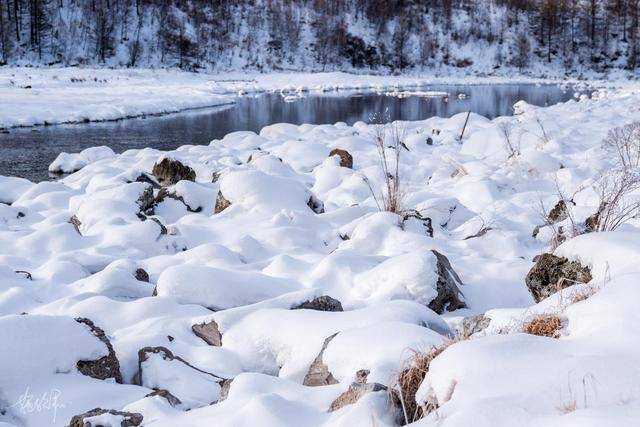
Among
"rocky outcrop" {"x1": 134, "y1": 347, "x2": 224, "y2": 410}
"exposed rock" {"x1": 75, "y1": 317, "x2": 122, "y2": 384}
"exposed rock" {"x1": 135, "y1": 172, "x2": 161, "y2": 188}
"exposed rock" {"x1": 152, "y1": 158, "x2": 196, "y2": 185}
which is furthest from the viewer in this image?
"exposed rock" {"x1": 152, "y1": 158, "x2": 196, "y2": 185}

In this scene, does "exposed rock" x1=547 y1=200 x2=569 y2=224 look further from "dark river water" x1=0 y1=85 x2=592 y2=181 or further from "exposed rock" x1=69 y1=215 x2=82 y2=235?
"exposed rock" x1=69 y1=215 x2=82 y2=235

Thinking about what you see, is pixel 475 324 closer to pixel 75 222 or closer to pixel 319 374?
pixel 319 374

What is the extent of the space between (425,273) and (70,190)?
7051 millimetres

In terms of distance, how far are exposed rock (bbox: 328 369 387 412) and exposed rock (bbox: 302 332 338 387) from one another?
431mm

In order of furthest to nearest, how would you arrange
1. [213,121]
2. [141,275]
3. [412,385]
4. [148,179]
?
[213,121], [148,179], [141,275], [412,385]

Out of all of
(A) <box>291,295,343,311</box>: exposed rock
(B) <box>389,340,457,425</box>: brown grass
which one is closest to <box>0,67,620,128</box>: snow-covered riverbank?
(A) <box>291,295,343,311</box>: exposed rock

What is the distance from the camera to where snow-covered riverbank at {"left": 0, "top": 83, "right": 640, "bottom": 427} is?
96.4 inches

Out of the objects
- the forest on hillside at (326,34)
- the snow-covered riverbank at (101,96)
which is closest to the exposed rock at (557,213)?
the snow-covered riverbank at (101,96)

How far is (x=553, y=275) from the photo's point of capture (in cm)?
456

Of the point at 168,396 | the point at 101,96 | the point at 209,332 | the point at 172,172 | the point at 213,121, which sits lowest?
the point at 209,332

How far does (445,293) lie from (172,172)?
7.29 metres

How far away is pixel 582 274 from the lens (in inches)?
163

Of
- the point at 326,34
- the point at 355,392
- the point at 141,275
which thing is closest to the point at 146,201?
the point at 141,275

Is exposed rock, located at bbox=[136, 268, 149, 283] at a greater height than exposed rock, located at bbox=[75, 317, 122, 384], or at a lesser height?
lesser
